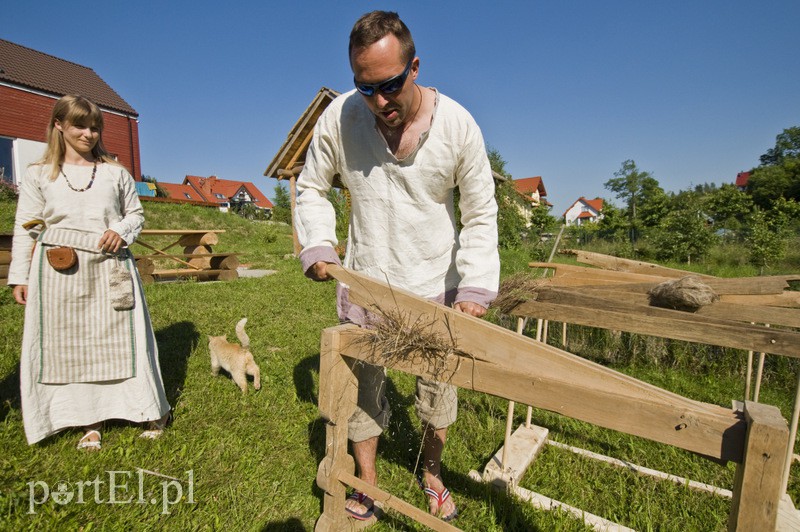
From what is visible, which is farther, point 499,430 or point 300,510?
point 499,430

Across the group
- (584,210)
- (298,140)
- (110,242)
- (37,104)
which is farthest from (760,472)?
(584,210)

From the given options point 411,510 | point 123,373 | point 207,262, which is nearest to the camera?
point 411,510

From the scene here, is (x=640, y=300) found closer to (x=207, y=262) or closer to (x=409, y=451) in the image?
(x=409, y=451)

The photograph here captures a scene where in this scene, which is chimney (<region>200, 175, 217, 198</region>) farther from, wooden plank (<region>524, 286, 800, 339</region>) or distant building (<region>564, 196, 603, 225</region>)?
wooden plank (<region>524, 286, 800, 339</region>)

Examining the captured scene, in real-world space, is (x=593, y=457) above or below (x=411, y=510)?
below

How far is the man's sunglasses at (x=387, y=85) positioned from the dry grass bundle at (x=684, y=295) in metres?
2.18

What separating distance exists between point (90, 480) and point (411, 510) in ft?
6.29

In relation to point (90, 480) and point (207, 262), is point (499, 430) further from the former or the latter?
point (207, 262)

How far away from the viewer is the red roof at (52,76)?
1869 centimetres

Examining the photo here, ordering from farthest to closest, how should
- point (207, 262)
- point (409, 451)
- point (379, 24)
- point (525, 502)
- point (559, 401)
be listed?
point (207, 262)
point (409, 451)
point (525, 502)
point (379, 24)
point (559, 401)

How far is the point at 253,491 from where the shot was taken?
2.42 m

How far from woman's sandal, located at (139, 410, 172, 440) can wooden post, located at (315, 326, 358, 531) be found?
145cm

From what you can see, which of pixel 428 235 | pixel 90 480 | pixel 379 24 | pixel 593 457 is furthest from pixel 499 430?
pixel 379 24

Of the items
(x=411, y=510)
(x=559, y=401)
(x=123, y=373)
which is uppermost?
(x=559, y=401)
